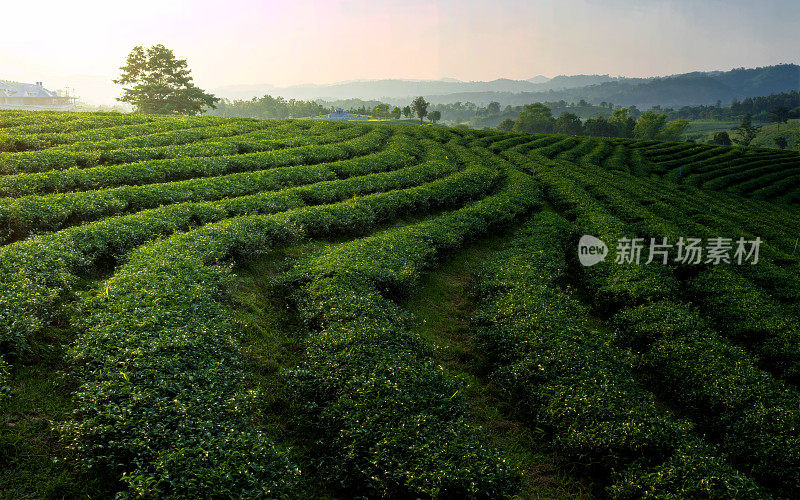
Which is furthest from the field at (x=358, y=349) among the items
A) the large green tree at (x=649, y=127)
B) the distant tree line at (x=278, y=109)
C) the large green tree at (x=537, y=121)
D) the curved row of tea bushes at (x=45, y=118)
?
the distant tree line at (x=278, y=109)

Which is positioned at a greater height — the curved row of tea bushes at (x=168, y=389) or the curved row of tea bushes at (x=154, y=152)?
the curved row of tea bushes at (x=154, y=152)

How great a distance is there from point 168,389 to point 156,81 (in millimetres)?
63766

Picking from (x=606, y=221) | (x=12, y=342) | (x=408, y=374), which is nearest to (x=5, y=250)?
(x=12, y=342)

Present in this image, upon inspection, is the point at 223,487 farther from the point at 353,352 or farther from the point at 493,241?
the point at 493,241

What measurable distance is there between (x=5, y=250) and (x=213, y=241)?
174 inches

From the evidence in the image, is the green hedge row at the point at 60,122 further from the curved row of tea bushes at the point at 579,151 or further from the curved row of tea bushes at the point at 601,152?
the curved row of tea bushes at the point at 601,152

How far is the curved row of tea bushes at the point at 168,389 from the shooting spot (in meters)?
5.12

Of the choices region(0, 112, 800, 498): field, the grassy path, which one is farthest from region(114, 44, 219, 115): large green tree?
the grassy path

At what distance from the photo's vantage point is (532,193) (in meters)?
23.0

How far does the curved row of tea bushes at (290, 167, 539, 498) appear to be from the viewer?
5793 mm

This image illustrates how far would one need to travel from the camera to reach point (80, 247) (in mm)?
10562

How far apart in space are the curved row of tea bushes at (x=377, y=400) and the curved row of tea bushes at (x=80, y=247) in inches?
190

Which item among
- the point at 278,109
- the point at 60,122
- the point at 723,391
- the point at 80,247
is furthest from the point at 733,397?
the point at 278,109

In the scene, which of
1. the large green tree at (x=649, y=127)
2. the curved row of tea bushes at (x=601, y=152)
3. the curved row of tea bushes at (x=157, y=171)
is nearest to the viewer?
the curved row of tea bushes at (x=157, y=171)
